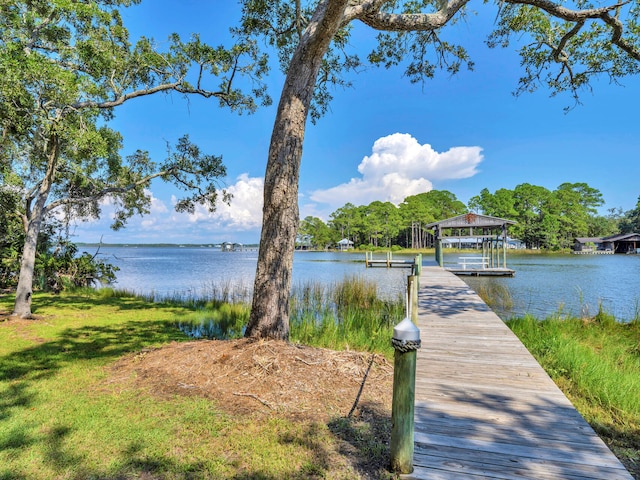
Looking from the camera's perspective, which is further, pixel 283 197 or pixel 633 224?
pixel 633 224

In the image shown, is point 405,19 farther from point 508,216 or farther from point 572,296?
point 508,216

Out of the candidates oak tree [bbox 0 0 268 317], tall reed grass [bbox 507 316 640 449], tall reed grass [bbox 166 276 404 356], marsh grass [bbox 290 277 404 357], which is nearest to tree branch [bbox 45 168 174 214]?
oak tree [bbox 0 0 268 317]

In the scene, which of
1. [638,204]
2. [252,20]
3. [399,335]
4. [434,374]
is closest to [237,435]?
[399,335]

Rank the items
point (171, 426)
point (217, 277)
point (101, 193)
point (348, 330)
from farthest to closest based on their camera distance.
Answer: point (217, 277)
point (101, 193)
point (348, 330)
point (171, 426)

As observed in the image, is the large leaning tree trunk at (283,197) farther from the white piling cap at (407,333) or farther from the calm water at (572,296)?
the calm water at (572,296)

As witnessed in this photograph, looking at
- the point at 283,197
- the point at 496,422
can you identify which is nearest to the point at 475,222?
the point at 283,197

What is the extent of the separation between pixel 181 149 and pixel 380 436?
29.9ft

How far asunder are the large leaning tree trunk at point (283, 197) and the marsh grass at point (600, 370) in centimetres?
355

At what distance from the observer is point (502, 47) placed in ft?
26.9

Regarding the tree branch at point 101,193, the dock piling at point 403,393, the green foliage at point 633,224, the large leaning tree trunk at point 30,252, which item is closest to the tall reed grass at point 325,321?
the dock piling at point 403,393

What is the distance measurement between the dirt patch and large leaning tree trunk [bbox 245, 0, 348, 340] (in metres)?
0.35

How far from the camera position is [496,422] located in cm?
283

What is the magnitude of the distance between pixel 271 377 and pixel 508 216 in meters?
66.2

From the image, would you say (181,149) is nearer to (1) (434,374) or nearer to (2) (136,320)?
(2) (136,320)
